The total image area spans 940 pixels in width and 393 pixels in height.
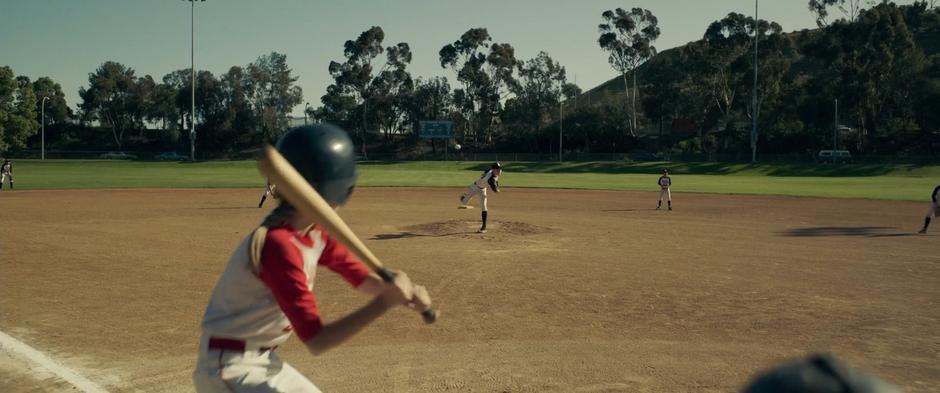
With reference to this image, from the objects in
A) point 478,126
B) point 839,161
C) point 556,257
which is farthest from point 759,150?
point 556,257

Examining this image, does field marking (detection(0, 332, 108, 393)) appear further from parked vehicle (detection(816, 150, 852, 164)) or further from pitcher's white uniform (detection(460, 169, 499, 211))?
parked vehicle (detection(816, 150, 852, 164))

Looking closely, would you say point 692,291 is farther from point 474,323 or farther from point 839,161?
point 839,161

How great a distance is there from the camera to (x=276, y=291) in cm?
283

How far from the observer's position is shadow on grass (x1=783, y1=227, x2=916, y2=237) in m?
20.7

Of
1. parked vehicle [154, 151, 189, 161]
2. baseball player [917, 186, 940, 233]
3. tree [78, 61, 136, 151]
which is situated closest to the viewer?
baseball player [917, 186, 940, 233]

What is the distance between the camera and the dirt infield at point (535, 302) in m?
7.60

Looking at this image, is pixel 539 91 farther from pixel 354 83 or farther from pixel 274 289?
pixel 274 289

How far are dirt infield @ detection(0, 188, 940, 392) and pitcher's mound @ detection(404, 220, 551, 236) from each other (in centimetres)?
13

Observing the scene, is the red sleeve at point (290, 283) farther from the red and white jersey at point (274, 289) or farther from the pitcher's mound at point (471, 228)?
the pitcher's mound at point (471, 228)

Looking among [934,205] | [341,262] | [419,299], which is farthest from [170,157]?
[419,299]

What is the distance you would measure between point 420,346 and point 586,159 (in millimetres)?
77520

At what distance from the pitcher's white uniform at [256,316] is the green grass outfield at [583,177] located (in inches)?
1547

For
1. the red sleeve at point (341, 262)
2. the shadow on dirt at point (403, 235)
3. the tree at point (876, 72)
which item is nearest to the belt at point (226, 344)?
the red sleeve at point (341, 262)

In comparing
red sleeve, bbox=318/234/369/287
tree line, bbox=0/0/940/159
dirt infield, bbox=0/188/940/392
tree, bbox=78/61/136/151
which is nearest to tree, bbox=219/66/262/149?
tree line, bbox=0/0/940/159
